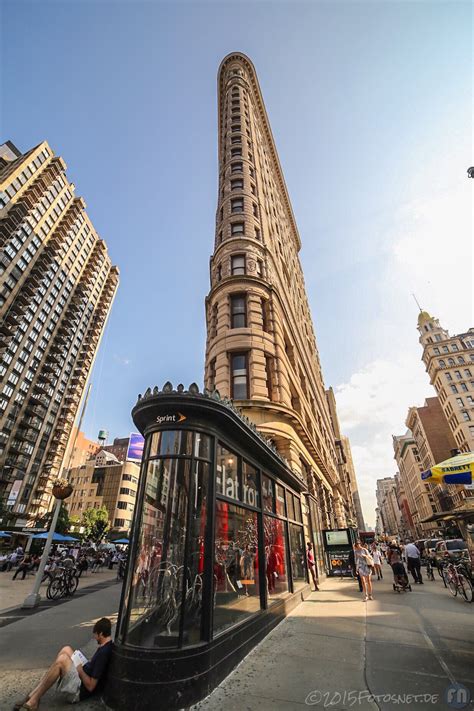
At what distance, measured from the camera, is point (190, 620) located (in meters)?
4.57

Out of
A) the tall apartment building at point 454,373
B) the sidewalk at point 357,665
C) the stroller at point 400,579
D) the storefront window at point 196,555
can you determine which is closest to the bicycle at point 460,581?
the sidewalk at point 357,665

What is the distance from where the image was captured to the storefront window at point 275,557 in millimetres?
8141

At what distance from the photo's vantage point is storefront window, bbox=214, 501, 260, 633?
216 inches

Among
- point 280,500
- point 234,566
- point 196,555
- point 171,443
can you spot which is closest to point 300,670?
point 234,566

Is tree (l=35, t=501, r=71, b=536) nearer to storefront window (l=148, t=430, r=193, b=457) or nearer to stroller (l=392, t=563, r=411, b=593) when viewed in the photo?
stroller (l=392, t=563, r=411, b=593)

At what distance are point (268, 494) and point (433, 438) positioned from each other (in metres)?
89.5

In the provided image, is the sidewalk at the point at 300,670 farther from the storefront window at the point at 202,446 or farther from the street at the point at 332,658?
the storefront window at the point at 202,446

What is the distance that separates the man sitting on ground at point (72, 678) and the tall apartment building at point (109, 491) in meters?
83.8

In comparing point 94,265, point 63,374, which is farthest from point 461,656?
point 94,265

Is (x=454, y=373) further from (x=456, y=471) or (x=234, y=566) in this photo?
(x=234, y=566)

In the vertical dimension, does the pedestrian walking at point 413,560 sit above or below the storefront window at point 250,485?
below

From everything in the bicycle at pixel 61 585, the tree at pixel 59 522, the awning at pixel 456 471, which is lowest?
the bicycle at pixel 61 585

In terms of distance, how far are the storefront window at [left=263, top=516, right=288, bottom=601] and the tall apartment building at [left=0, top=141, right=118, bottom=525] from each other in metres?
60.5

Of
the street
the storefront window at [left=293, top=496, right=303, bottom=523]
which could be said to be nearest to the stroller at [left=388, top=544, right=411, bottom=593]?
the street
